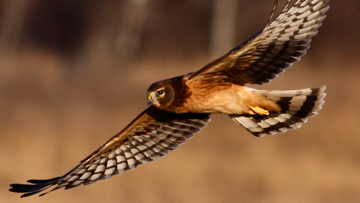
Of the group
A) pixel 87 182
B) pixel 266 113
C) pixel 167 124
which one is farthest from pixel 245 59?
pixel 87 182

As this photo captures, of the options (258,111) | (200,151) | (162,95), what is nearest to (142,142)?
(162,95)

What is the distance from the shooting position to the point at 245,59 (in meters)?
Result: 3.00

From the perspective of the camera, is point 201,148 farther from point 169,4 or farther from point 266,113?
point 266,113

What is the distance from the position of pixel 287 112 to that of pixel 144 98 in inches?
126

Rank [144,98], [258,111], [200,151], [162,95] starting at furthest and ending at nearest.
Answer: [144,98]
[200,151]
[258,111]
[162,95]

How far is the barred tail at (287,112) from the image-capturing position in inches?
126

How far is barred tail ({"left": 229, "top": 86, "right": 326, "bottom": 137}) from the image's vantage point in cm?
319

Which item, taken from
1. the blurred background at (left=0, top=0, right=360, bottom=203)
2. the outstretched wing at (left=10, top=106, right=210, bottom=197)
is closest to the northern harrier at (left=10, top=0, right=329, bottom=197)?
the outstretched wing at (left=10, top=106, right=210, bottom=197)

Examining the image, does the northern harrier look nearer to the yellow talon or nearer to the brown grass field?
the yellow talon

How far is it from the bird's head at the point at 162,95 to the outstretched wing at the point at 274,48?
0.15m

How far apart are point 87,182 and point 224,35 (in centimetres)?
348

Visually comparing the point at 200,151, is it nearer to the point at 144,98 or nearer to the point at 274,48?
the point at 144,98

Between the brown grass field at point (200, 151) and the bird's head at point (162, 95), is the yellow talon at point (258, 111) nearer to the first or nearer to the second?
the bird's head at point (162, 95)

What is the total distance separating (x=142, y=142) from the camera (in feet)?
11.7
